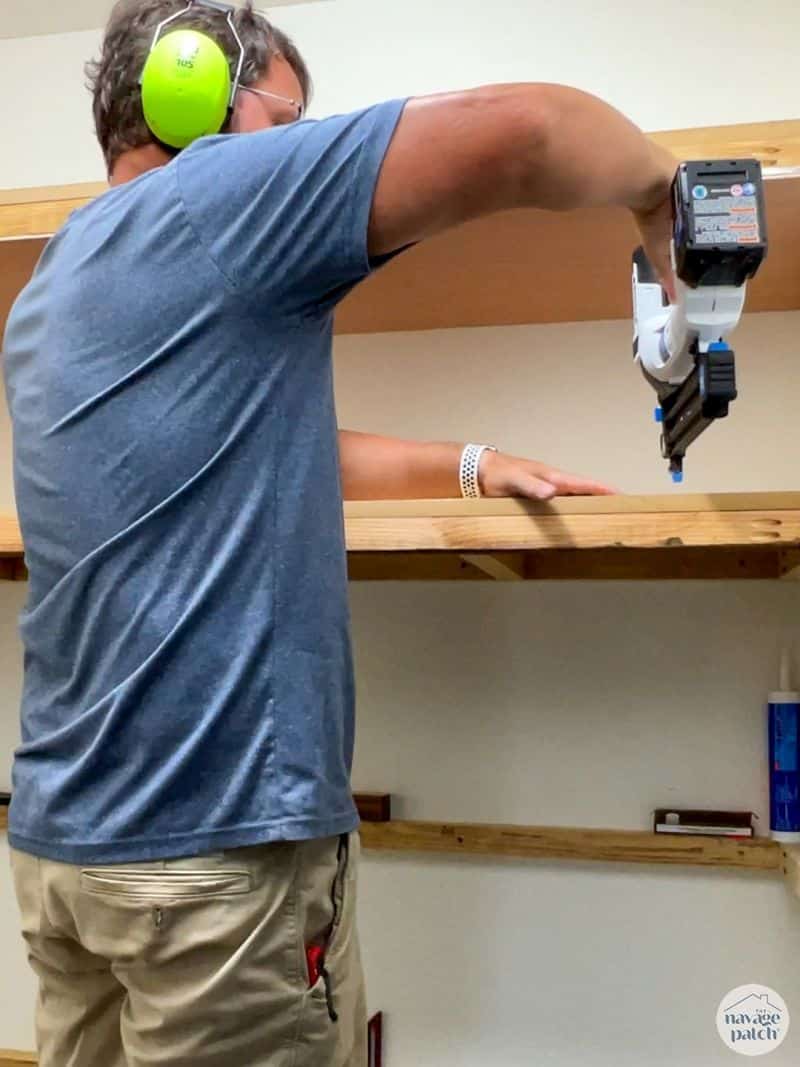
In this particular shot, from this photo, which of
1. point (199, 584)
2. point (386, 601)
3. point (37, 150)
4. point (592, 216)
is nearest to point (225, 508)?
point (199, 584)

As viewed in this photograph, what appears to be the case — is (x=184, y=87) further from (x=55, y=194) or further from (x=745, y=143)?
(x=745, y=143)

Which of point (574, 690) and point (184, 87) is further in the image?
point (574, 690)

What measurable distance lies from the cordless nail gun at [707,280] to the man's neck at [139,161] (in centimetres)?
46

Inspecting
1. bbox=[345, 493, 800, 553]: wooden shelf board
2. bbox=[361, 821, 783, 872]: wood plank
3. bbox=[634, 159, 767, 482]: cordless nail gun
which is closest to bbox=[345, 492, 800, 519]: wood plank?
bbox=[345, 493, 800, 553]: wooden shelf board

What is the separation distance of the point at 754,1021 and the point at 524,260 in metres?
1.09

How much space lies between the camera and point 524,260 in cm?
140

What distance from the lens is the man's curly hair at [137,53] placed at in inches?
38.2

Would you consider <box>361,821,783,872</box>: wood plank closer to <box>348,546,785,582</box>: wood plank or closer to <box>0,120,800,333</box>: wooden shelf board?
<box>348,546,785,582</box>: wood plank

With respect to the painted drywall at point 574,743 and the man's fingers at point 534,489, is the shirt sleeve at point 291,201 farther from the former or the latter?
the painted drywall at point 574,743

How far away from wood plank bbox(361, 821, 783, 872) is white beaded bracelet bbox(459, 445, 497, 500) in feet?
2.02

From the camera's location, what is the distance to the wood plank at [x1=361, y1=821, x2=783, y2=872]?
146cm

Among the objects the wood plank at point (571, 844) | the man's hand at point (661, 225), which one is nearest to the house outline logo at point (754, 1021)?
the wood plank at point (571, 844)

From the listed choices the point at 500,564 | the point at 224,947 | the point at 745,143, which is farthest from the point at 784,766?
the point at 224,947

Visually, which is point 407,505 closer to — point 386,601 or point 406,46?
point 386,601
